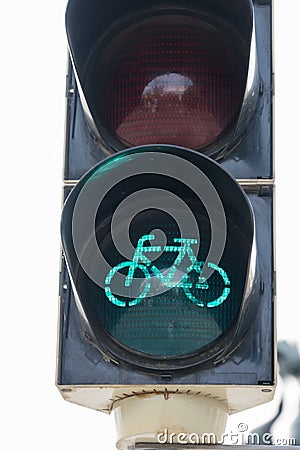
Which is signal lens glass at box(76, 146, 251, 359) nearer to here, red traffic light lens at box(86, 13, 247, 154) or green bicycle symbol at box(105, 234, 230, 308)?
green bicycle symbol at box(105, 234, 230, 308)

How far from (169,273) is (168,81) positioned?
62 cm

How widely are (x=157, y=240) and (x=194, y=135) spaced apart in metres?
0.37

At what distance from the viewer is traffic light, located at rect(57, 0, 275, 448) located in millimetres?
3572

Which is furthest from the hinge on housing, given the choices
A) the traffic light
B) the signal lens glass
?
the signal lens glass

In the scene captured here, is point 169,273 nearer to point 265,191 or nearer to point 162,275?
point 162,275

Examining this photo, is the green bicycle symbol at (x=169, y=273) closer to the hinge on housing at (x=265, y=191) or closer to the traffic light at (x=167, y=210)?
the traffic light at (x=167, y=210)

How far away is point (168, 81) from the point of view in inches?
153

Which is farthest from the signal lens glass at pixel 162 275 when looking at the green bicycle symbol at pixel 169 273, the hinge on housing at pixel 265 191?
the hinge on housing at pixel 265 191

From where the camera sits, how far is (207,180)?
3711 mm

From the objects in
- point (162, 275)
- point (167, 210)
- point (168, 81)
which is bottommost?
point (162, 275)

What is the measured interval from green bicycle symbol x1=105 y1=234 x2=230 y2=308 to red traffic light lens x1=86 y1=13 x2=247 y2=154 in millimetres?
364

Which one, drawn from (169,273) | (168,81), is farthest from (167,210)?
(168,81)

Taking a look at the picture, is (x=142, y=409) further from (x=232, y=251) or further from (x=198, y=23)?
(x=198, y=23)

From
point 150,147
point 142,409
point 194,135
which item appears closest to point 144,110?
point 194,135
